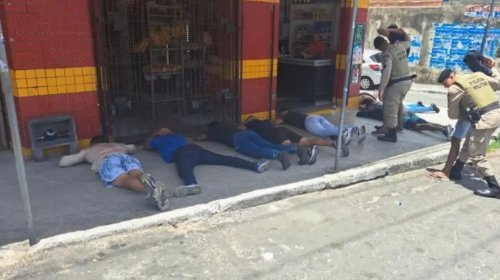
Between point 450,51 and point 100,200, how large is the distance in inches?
606

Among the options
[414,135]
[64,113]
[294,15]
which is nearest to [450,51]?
[294,15]

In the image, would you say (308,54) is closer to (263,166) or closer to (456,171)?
(456,171)

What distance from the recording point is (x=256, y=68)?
7.20m

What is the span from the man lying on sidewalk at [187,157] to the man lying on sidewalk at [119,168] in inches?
15.1

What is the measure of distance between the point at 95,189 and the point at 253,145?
2085mm

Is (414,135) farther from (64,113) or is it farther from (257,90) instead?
(64,113)

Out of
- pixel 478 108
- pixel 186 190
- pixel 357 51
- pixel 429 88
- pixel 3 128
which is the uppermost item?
pixel 357 51

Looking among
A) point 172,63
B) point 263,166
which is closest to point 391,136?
point 263,166

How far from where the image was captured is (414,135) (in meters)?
7.31

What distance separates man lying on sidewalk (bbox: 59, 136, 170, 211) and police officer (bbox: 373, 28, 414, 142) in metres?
3.95

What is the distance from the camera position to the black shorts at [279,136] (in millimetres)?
5977

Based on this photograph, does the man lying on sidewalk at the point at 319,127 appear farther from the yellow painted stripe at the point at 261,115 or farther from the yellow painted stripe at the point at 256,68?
the yellow painted stripe at the point at 256,68

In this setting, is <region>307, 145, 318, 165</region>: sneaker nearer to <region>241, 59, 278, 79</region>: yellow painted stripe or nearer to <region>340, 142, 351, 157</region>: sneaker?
<region>340, 142, 351, 157</region>: sneaker

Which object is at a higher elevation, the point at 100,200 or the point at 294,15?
the point at 294,15
